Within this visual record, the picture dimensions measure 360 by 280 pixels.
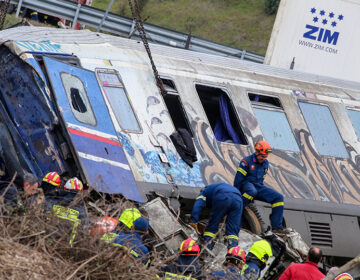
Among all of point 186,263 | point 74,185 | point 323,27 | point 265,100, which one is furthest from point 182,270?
point 323,27

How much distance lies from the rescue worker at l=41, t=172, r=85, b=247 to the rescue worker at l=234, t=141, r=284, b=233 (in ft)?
10.1

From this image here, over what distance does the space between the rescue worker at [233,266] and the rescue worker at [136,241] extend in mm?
838

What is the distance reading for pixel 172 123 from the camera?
489 inches

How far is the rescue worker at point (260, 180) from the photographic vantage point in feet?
38.6

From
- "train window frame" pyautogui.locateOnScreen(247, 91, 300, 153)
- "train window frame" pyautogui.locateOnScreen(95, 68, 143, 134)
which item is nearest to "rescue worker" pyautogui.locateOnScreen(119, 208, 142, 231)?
"train window frame" pyautogui.locateOnScreen(95, 68, 143, 134)

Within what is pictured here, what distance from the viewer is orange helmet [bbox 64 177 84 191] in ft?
32.0

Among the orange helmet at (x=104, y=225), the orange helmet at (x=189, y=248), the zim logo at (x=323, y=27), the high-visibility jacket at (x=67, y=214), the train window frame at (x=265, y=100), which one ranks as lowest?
the orange helmet at (x=189, y=248)

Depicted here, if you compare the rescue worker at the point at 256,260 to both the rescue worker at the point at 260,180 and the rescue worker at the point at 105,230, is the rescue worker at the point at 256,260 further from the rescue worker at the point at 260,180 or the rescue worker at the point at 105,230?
the rescue worker at the point at 260,180

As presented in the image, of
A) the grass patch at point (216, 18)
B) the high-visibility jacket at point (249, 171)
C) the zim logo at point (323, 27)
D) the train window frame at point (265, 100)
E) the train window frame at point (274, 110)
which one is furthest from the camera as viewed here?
the grass patch at point (216, 18)

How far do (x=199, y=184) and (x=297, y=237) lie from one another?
1.82m

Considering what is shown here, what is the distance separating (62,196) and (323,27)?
45.2 ft

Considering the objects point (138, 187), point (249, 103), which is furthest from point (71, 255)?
point (249, 103)

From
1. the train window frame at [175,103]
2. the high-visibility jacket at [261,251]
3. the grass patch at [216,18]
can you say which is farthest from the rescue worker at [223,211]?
the grass patch at [216,18]

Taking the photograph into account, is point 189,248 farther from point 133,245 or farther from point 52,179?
point 52,179
